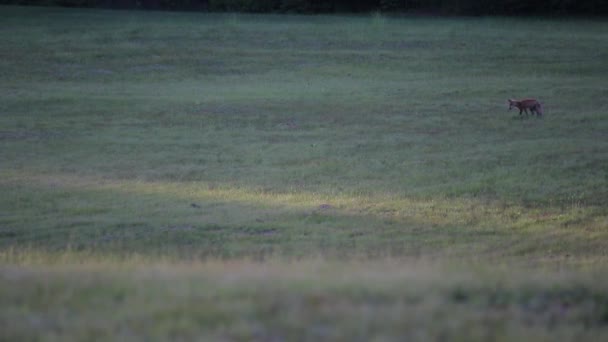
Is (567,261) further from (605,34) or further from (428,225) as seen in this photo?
(605,34)

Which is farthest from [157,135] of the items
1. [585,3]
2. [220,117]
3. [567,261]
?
[585,3]

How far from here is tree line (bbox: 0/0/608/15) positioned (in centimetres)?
6097

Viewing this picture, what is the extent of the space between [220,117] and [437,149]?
29.1 feet

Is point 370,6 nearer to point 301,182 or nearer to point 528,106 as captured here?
point 528,106

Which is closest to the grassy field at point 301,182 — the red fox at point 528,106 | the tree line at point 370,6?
the red fox at point 528,106

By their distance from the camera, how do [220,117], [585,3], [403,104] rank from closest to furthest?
[220,117]
[403,104]
[585,3]

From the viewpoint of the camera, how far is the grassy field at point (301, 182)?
6.26 metres

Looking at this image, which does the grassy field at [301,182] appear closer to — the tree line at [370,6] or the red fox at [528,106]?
the red fox at [528,106]

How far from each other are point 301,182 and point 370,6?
5000cm

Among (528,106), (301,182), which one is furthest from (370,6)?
(301,182)

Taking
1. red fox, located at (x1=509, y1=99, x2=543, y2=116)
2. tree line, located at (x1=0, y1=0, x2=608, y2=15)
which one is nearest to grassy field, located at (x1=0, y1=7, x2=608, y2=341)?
red fox, located at (x1=509, y1=99, x2=543, y2=116)

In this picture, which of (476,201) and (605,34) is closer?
(476,201)

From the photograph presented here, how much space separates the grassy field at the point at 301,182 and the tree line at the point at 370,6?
10805mm

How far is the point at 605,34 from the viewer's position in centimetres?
4722
